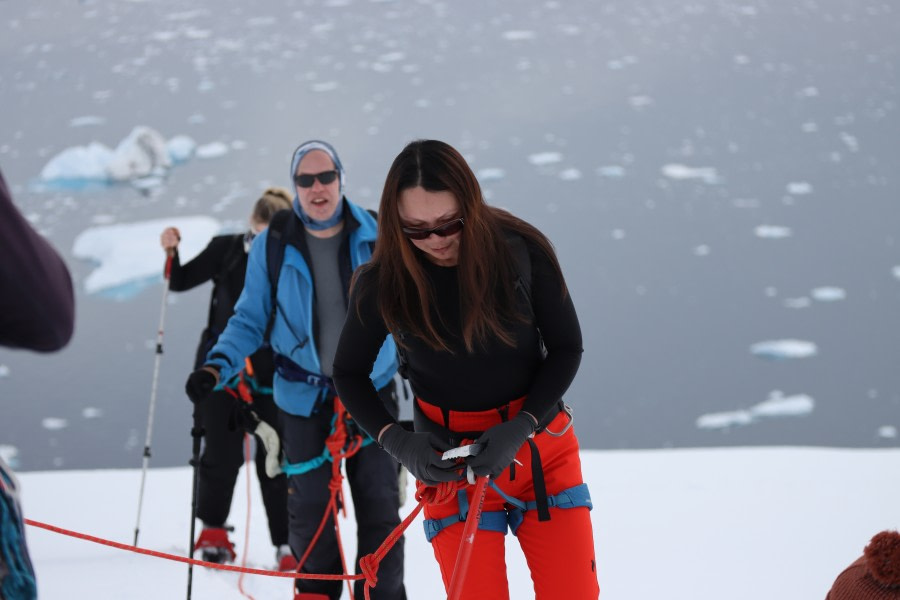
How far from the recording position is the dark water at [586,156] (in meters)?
4.85

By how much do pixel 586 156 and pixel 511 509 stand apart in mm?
4836

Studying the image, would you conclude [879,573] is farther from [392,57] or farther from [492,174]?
[392,57]

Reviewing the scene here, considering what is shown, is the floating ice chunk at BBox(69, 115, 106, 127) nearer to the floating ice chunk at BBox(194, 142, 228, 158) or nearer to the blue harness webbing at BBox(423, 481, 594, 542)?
the floating ice chunk at BBox(194, 142, 228, 158)

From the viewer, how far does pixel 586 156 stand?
6.03 meters

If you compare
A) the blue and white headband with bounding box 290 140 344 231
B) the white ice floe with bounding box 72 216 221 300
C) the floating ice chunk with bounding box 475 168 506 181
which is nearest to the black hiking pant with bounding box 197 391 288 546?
the blue and white headband with bounding box 290 140 344 231

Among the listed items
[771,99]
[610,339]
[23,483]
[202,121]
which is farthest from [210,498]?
[771,99]

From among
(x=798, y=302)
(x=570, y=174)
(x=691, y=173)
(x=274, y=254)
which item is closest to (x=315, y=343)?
(x=274, y=254)

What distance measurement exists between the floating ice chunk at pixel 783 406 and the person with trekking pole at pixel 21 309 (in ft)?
14.9

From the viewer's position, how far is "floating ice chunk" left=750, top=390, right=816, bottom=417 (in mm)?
4738

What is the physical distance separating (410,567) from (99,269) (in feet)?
12.1

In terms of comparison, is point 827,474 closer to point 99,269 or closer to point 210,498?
point 210,498

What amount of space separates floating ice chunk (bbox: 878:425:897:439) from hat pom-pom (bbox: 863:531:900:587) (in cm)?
390

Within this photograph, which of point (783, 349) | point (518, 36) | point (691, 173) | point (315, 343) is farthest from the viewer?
point (518, 36)

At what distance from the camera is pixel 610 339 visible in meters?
5.07
